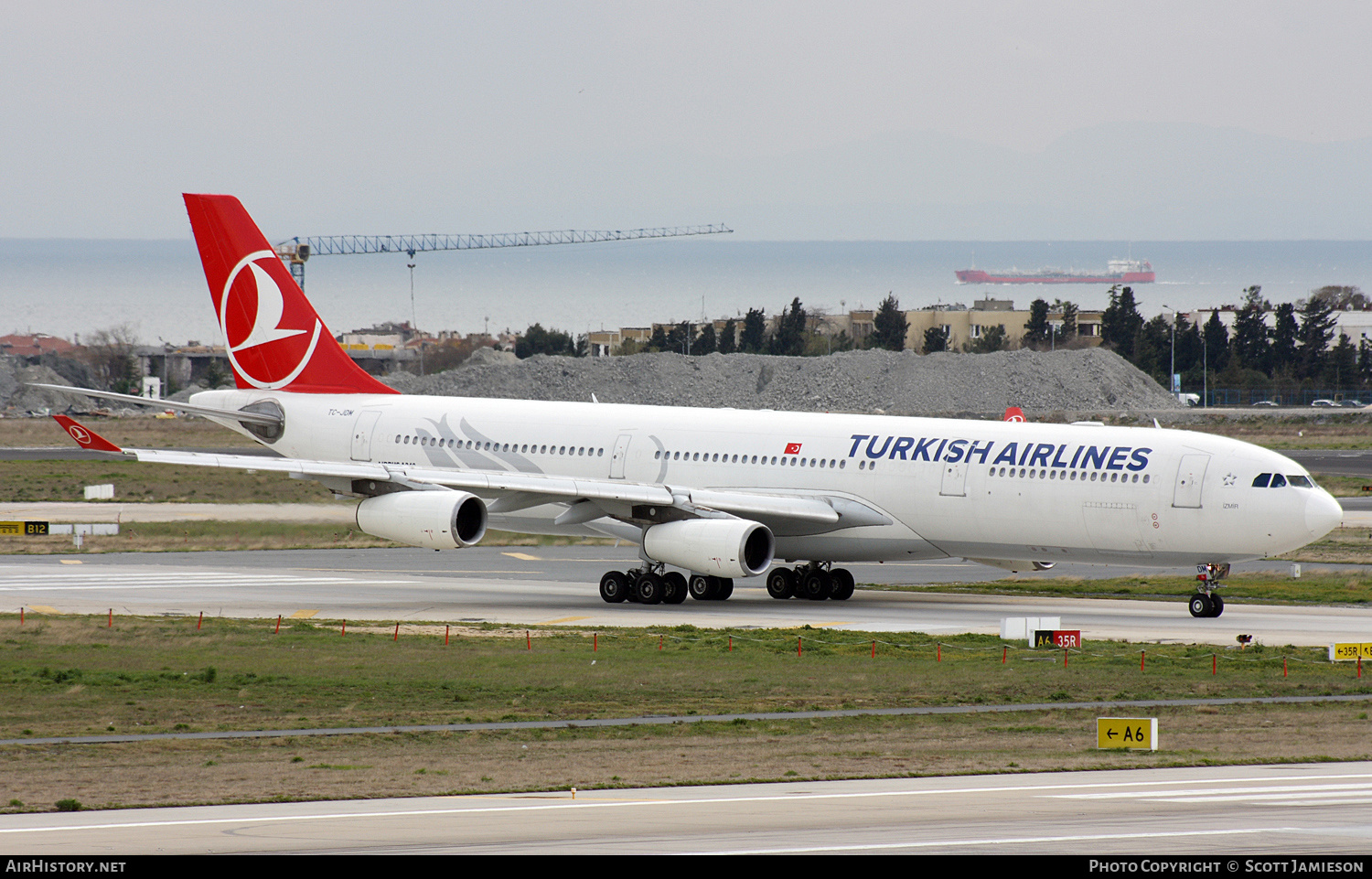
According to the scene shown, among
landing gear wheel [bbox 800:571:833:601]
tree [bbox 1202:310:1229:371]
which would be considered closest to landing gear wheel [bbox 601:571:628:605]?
landing gear wheel [bbox 800:571:833:601]

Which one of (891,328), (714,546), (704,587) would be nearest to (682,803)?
(714,546)

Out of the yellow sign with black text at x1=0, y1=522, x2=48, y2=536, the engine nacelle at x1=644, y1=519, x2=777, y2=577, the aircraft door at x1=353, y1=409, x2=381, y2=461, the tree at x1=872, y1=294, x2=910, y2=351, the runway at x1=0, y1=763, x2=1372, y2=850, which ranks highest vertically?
the tree at x1=872, y1=294, x2=910, y2=351

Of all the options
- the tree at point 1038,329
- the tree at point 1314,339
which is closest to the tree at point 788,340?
the tree at point 1038,329

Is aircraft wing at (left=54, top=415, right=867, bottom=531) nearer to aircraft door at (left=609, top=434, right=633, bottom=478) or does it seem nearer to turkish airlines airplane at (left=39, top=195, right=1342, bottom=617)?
turkish airlines airplane at (left=39, top=195, right=1342, bottom=617)

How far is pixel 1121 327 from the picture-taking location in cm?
15938

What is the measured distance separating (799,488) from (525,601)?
7.28 metres

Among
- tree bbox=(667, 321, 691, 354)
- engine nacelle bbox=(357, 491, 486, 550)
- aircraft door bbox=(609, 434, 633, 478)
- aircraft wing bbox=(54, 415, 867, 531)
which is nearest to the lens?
engine nacelle bbox=(357, 491, 486, 550)

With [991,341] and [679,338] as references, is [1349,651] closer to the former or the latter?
[679,338]

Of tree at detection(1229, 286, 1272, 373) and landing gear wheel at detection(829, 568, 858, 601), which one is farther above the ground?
tree at detection(1229, 286, 1272, 373)

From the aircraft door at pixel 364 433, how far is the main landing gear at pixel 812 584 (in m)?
12.0

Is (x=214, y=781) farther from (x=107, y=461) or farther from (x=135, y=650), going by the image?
(x=107, y=461)

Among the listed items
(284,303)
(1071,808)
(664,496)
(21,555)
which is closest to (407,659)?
(664,496)

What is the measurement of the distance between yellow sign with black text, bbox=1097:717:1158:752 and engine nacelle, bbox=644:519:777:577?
15560 millimetres

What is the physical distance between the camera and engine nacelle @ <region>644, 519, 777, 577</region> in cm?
3778
